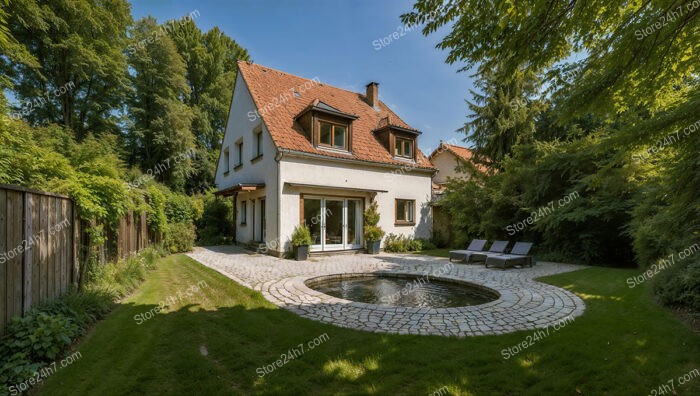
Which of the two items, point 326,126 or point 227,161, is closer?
point 326,126

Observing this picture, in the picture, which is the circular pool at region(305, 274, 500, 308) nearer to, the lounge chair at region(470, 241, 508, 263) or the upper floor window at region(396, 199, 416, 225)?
the lounge chair at region(470, 241, 508, 263)

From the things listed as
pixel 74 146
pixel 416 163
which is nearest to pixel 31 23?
pixel 74 146

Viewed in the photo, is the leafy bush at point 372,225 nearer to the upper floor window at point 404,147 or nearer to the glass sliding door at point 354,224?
the glass sliding door at point 354,224

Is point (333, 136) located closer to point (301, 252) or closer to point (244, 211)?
point (301, 252)

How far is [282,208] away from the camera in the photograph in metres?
12.4

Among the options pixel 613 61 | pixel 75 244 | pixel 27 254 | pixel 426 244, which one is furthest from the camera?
pixel 426 244

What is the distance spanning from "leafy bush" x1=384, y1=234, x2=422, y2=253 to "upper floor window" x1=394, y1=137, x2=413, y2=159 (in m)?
4.27

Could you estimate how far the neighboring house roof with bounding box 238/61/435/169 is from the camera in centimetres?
1341

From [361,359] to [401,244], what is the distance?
38.8ft

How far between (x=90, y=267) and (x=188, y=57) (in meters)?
29.5

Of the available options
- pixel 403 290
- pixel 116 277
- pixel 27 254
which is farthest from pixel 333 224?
pixel 27 254

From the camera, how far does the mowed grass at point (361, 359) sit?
3.14 metres

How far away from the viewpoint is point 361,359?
370 cm

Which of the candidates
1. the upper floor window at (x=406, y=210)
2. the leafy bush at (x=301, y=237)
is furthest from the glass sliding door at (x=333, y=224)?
the upper floor window at (x=406, y=210)
